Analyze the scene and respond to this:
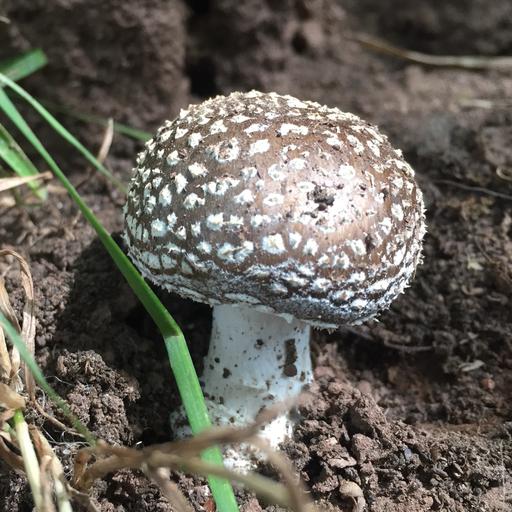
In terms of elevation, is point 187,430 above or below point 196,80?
A: below

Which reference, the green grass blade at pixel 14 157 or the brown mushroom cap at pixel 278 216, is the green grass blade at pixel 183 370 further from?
the green grass blade at pixel 14 157

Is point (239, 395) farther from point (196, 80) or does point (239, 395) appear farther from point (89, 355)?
point (196, 80)

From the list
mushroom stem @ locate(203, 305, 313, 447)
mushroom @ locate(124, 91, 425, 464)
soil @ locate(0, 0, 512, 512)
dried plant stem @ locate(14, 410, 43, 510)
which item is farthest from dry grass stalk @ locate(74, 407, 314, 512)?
mushroom stem @ locate(203, 305, 313, 447)

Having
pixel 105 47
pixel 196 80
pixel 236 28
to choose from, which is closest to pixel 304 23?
pixel 236 28

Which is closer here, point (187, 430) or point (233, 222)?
point (233, 222)

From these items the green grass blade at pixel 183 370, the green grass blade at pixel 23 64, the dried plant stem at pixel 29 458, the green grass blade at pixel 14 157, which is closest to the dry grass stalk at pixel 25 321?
the dried plant stem at pixel 29 458

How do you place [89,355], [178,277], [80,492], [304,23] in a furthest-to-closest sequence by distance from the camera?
[304,23] < [89,355] < [178,277] < [80,492]
